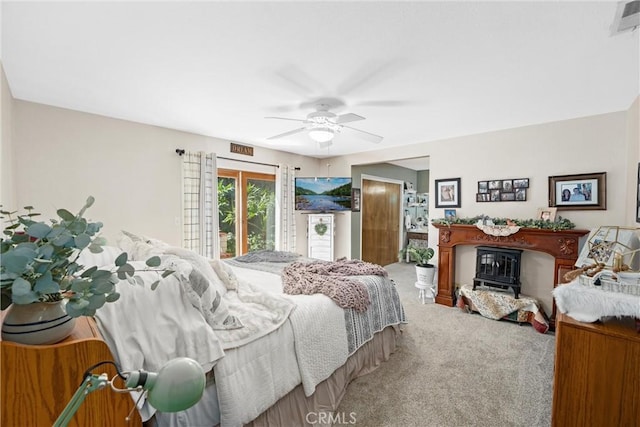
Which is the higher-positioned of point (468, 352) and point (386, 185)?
point (386, 185)

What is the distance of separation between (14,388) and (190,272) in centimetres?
73

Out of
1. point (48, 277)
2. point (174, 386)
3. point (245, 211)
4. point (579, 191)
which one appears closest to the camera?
point (174, 386)

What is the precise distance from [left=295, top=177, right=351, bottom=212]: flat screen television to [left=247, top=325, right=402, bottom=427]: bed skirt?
112 inches

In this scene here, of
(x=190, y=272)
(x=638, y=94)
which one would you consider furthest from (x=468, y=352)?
(x=638, y=94)

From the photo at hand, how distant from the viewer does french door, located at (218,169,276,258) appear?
179 inches

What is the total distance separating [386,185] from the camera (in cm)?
663

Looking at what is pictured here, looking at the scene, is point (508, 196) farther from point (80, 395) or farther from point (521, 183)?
point (80, 395)

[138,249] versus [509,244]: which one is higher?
[138,249]

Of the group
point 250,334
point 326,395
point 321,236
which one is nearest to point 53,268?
point 250,334

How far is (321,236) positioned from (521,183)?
3.30 m

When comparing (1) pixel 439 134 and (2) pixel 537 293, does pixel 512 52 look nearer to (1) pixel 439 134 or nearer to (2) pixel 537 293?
(1) pixel 439 134

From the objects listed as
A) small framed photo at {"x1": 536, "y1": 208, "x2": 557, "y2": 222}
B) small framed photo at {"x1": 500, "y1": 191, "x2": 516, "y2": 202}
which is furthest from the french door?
small framed photo at {"x1": 536, "y1": 208, "x2": 557, "y2": 222}

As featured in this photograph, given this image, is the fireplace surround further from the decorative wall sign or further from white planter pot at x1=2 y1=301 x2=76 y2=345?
white planter pot at x1=2 y1=301 x2=76 y2=345

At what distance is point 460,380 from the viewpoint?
225 cm
